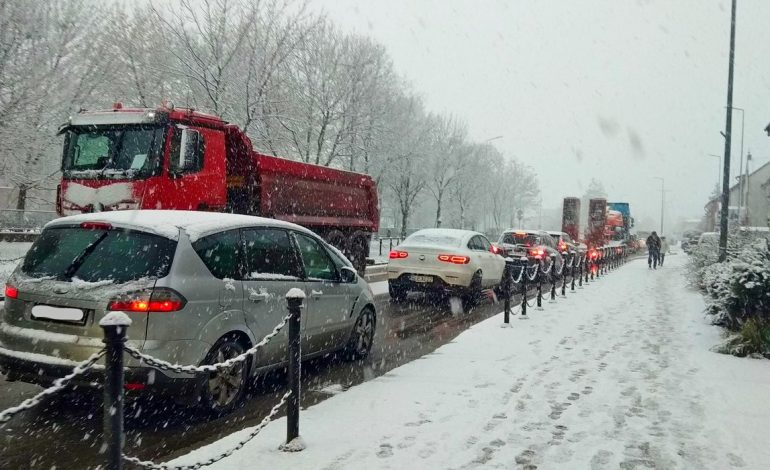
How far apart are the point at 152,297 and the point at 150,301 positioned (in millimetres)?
31

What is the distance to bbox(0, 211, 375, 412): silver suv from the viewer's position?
14.4ft

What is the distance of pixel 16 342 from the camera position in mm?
4566

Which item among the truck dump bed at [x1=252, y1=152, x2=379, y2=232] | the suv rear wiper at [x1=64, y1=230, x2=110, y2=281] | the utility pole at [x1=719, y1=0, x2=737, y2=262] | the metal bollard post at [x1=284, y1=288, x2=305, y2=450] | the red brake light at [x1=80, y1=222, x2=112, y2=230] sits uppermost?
the utility pole at [x1=719, y1=0, x2=737, y2=262]

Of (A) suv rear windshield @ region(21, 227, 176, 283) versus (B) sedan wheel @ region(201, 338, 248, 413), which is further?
(B) sedan wheel @ region(201, 338, 248, 413)

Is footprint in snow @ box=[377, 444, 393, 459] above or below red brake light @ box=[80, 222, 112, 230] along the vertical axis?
below

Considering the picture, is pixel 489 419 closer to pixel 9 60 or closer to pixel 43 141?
pixel 9 60

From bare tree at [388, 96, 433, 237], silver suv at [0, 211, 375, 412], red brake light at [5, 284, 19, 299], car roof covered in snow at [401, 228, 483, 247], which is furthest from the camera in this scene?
bare tree at [388, 96, 433, 237]

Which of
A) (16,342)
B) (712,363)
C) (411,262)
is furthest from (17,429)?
(411,262)

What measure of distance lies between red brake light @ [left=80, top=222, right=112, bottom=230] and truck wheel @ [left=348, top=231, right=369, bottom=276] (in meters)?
9.60

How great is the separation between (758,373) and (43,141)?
75.3 ft

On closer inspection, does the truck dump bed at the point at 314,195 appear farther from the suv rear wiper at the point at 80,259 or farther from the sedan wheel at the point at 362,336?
the suv rear wiper at the point at 80,259

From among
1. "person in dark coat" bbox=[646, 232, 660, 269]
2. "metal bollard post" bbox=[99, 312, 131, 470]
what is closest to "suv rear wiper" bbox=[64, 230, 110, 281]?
"metal bollard post" bbox=[99, 312, 131, 470]

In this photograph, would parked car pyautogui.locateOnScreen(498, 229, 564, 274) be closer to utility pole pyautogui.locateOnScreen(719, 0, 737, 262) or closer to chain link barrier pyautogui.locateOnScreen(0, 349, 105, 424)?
utility pole pyautogui.locateOnScreen(719, 0, 737, 262)

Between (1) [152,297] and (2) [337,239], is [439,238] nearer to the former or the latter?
(2) [337,239]
